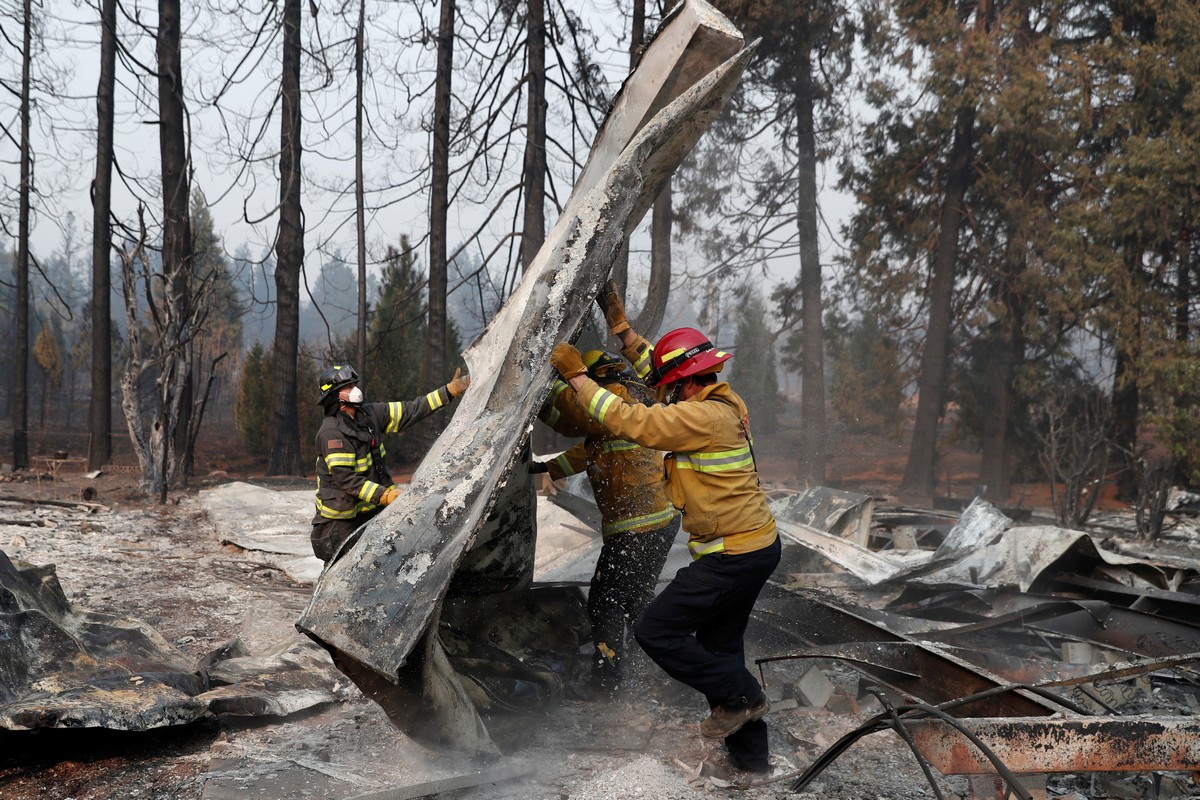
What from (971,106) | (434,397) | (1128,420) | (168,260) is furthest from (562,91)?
(1128,420)

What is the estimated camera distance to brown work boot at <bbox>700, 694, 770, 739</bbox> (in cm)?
352

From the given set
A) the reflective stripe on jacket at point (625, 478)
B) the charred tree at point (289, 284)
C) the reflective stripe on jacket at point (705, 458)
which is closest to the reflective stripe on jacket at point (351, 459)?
the reflective stripe on jacket at point (625, 478)

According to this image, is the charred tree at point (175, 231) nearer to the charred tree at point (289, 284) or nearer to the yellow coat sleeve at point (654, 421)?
the charred tree at point (289, 284)

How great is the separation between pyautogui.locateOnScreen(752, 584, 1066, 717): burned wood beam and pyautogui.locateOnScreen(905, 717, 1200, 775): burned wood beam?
0.42 metres

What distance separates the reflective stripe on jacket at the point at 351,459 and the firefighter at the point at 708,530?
1874 millimetres

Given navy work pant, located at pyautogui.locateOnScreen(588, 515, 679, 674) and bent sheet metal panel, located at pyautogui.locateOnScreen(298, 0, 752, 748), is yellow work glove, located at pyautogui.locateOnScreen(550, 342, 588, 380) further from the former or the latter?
navy work pant, located at pyautogui.locateOnScreen(588, 515, 679, 674)

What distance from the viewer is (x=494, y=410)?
3.63 meters

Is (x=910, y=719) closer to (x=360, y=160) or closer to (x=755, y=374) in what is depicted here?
(x=360, y=160)

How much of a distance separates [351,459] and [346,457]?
4cm

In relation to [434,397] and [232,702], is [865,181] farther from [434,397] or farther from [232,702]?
[232,702]

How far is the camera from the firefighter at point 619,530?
14.5 feet

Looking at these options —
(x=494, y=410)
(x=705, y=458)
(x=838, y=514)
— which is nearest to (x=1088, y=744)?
(x=705, y=458)

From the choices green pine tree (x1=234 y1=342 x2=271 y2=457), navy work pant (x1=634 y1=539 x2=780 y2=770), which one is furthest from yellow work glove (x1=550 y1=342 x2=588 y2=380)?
green pine tree (x1=234 y1=342 x2=271 y2=457)

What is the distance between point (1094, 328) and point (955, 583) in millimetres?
11540
